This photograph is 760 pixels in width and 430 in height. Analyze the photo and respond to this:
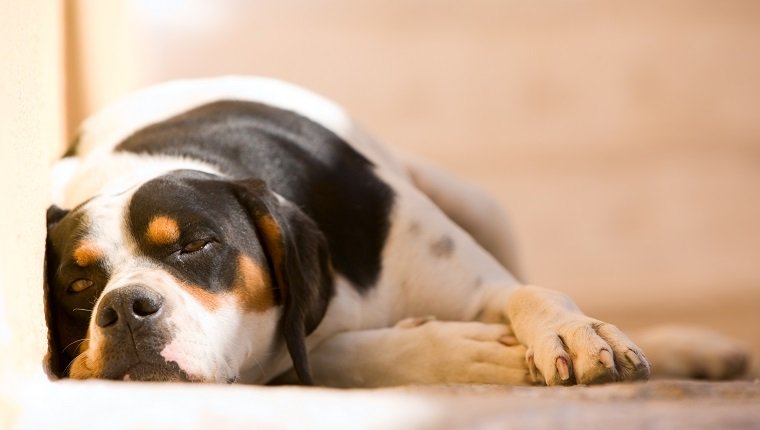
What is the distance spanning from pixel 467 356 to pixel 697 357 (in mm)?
956

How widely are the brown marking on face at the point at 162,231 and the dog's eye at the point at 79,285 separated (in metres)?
0.12

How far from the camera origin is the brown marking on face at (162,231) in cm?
171

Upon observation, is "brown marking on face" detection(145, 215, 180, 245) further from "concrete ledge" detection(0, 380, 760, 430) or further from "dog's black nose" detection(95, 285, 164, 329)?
"concrete ledge" detection(0, 380, 760, 430)

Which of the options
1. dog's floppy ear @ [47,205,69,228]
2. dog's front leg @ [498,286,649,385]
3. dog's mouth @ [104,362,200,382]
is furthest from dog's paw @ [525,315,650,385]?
dog's floppy ear @ [47,205,69,228]

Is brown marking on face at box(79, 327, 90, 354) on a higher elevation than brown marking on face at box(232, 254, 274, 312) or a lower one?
lower

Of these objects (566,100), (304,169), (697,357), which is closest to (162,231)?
(304,169)

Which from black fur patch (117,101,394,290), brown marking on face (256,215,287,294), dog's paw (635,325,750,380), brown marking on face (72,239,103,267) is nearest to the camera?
brown marking on face (72,239,103,267)

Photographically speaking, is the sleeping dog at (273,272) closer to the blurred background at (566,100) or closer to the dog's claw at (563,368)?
the dog's claw at (563,368)

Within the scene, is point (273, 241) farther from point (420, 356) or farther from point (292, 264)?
point (420, 356)

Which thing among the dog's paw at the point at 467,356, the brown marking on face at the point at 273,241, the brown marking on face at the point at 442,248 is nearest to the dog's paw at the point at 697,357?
the brown marking on face at the point at 442,248

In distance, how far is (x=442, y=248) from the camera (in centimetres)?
212

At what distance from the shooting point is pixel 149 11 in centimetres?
365

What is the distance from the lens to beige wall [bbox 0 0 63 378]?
1.30m

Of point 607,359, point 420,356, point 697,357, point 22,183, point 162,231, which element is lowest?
point 697,357
